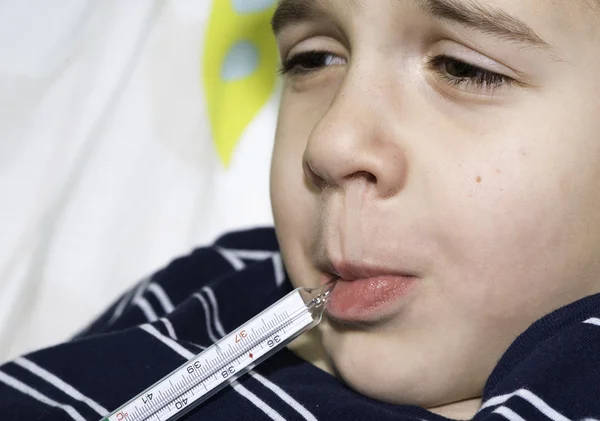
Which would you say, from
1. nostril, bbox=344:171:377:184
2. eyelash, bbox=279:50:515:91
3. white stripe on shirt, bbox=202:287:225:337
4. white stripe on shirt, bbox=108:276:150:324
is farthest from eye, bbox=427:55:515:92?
white stripe on shirt, bbox=108:276:150:324

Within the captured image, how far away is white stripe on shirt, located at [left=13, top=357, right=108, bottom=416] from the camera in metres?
1.09

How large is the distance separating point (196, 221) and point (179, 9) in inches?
13.7

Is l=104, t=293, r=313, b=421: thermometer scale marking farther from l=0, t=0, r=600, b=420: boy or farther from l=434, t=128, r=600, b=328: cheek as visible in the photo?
l=434, t=128, r=600, b=328: cheek

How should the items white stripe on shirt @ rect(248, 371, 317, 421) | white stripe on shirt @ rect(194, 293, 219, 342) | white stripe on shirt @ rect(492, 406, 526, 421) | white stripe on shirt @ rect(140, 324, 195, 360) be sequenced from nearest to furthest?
white stripe on shirt @ rect(492, 406, 526, 421)
white stripe on shirt @ rect(248, 371, 317, 421)
white stripe on shirt @ rect(140, 324, 195, 360)
white stripe on shirt @ rect(194, 293, 219, 342)

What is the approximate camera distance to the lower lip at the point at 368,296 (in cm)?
97

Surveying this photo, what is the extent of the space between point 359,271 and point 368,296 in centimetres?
3

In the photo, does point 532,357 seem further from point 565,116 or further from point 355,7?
point 355,7

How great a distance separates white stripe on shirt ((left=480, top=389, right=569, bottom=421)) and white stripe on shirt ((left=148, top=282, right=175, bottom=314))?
0.54 meters

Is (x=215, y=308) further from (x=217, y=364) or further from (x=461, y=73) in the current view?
(x=461, y=73)

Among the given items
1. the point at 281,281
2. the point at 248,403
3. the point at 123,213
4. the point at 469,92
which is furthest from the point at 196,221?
the point at 469,92

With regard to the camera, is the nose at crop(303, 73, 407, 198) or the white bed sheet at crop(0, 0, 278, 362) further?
the white bed sheet at crop(0, 0, 278, 362)

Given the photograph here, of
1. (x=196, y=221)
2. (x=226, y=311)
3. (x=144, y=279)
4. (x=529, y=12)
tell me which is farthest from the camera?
(x=196, y=221)

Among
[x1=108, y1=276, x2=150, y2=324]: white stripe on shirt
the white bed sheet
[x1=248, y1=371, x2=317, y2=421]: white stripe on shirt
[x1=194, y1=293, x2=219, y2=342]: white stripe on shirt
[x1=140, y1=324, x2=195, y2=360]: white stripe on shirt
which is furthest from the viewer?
the white bed sheet

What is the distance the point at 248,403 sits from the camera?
1.02m
